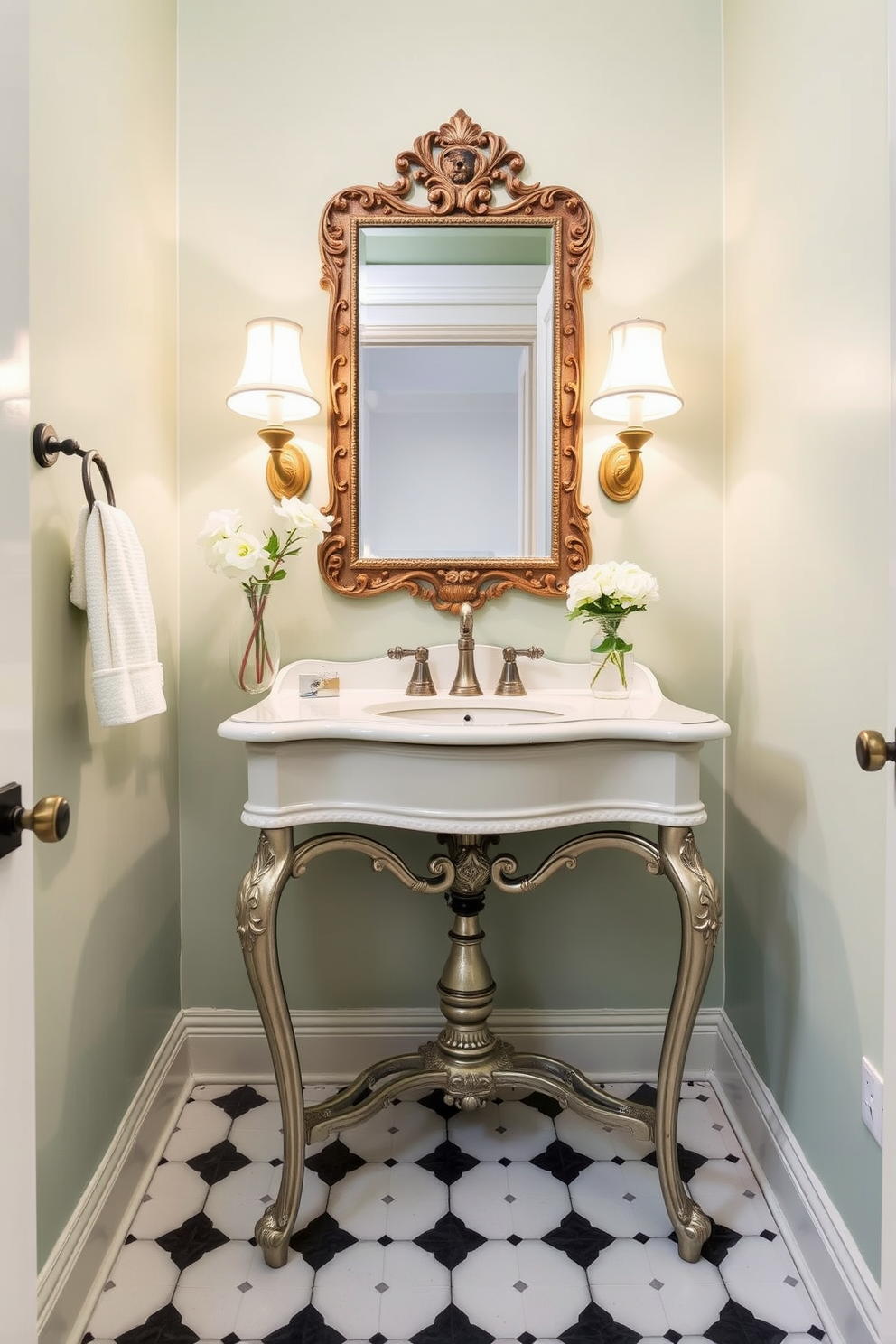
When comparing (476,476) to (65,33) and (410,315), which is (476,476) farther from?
(65,33)

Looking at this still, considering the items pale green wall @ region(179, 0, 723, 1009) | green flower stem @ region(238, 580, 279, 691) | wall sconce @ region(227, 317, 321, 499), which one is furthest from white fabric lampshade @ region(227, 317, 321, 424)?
green flower stem @ region(238, 580, 279, 691)

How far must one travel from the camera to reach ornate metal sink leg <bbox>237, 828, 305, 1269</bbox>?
4.18ft

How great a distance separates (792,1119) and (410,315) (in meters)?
1.73

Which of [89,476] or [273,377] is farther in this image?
[273,377]

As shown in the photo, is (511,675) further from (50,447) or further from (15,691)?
(15,691)

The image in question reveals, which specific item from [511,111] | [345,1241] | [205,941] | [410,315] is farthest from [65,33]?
[345,1241]

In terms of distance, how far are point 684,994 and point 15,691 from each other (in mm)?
1113

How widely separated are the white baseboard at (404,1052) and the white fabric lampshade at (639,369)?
53.1 inches

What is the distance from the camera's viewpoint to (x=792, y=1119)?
1.38 metres

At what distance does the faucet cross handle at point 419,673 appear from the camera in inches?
66.2

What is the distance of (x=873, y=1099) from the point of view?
1090mm

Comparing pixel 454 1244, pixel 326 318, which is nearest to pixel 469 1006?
pixel 454 1244

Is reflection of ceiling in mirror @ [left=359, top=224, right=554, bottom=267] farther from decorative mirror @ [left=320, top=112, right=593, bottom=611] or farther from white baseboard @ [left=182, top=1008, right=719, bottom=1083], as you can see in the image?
white baseboard @ [left=182, top=1008, right=719, bottom=1083]

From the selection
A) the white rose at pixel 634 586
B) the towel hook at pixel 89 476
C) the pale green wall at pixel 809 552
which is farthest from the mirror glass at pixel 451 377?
the towel hook at pixel 89 476
